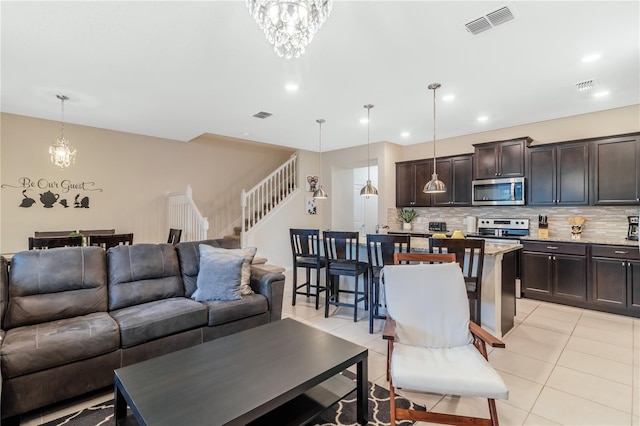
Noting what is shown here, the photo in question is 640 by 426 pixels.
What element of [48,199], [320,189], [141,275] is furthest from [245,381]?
[48,199]

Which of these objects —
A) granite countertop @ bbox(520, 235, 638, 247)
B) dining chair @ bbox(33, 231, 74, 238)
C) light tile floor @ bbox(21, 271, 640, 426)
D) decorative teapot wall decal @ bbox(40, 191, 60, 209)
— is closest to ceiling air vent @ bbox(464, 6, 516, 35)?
light tile floor @ bbox(21, 271, 640, 426)

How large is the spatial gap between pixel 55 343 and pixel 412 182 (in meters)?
5.82

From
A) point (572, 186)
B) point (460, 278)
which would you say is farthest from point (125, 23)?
point (572, 186)

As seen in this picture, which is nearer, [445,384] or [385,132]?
[445,384]

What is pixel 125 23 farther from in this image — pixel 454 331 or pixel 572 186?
pixel 572 186

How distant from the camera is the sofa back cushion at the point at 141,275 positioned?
2.76 meters

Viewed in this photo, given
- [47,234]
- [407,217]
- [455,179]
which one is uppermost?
[455,179]

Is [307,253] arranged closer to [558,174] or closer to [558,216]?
[558,174]

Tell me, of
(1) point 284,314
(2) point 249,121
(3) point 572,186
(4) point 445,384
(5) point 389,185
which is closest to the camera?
(4) point 445,384

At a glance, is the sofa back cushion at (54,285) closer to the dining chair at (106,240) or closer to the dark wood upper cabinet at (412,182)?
the dining chair at (106,240)

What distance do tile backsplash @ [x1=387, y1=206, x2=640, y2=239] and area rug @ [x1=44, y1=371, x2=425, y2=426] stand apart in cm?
428

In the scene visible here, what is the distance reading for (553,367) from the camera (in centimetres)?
264

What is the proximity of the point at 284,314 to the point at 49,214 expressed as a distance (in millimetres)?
4323

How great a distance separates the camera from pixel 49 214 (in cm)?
506
